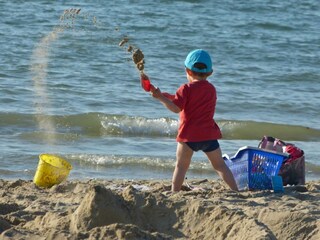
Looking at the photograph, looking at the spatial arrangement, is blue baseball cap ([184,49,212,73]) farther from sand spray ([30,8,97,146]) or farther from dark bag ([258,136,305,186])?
sand spray ([30,8,97,146])

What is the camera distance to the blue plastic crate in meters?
6.88

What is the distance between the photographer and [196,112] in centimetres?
663

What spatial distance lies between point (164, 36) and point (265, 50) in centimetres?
202

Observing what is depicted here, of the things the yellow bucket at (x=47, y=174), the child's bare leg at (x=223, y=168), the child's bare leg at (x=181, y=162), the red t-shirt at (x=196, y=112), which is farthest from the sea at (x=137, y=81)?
the child's bare leg at (x=223, y=168)

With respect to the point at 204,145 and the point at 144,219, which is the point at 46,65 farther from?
the point at 144,219

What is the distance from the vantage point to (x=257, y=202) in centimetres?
627

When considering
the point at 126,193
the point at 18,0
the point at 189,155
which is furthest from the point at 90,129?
the point at 18,0

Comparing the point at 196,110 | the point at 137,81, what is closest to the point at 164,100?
the point at 196,110

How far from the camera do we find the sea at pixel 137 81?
9.41 meters

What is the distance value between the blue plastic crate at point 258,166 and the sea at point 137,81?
1.53 meters

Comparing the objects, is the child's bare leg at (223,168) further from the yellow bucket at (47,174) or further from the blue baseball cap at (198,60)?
the yellow bucket at (47,174)

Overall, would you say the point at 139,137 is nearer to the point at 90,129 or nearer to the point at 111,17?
the point at 90,129

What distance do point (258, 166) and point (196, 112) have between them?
744mm

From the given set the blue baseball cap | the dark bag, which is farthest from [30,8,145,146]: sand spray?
the dark bag
